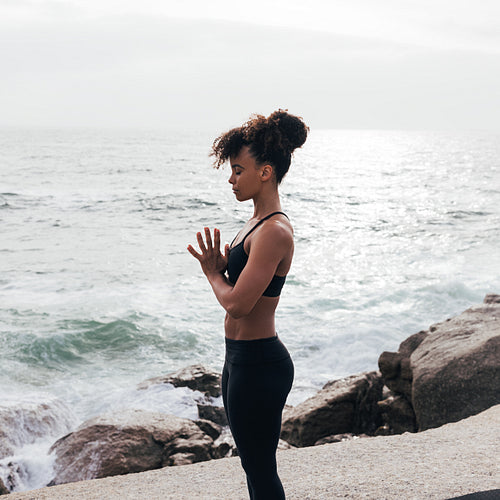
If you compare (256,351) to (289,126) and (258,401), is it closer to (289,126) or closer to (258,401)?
(258,401)

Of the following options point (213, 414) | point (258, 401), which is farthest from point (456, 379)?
point (258, 401)

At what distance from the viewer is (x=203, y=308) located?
13.4 metres

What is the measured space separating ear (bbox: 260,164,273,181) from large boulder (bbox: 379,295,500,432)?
452cm

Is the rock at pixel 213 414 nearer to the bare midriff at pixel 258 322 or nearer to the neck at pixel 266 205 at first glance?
the bare midriff at pixel 258 322

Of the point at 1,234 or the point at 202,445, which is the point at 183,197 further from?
the point at 202,445

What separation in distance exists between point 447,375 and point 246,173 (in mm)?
4592

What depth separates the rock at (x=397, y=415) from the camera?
22.5ft

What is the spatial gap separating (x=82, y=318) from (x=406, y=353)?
306 inches

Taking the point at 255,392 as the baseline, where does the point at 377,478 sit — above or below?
below

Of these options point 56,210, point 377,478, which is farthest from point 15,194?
point 377,478

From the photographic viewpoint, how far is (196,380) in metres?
8.70

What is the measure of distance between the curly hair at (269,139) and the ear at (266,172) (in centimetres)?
2

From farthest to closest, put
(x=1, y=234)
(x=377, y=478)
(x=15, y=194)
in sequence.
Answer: (x=15, y=194) < (x=1, y=234) < (x=377, y=478)

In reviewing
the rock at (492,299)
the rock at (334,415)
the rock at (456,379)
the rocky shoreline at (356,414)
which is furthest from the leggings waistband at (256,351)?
the rock at (492,299)
